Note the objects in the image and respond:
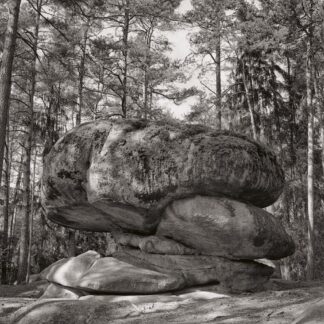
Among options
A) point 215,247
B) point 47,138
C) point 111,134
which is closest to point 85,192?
point 111,134

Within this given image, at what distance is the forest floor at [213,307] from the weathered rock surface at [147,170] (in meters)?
1.88

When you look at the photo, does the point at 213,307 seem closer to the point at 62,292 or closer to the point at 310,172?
the point at 62,292

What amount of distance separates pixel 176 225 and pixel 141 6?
11076 millimetres

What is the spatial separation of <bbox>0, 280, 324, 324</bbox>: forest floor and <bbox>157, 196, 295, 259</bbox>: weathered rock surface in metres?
0.91

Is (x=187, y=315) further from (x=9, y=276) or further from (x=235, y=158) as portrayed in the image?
(x=9, y=276)

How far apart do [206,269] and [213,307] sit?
6.79ft

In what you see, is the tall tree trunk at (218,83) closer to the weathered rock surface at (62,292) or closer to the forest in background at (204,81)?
the forest in background at (204,81)

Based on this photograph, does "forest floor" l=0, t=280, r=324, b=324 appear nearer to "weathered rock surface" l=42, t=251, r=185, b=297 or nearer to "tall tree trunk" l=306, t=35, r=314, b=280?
"weathered rock surface" l=42, t=251, r=185, b=297

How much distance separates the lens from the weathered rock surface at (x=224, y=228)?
8.33 metres

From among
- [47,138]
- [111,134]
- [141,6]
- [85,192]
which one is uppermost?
[141,6]

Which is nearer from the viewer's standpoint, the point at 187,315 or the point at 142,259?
the point at 187,315

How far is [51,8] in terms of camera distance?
57.0ft

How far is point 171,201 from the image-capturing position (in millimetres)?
8805

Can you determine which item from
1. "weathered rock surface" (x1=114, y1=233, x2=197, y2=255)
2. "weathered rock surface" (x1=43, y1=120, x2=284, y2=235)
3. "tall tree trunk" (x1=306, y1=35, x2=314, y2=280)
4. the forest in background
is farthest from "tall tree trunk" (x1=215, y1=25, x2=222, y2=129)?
"weathered rock surface" (x1=114, y1=233, x2=197, y2=255)
